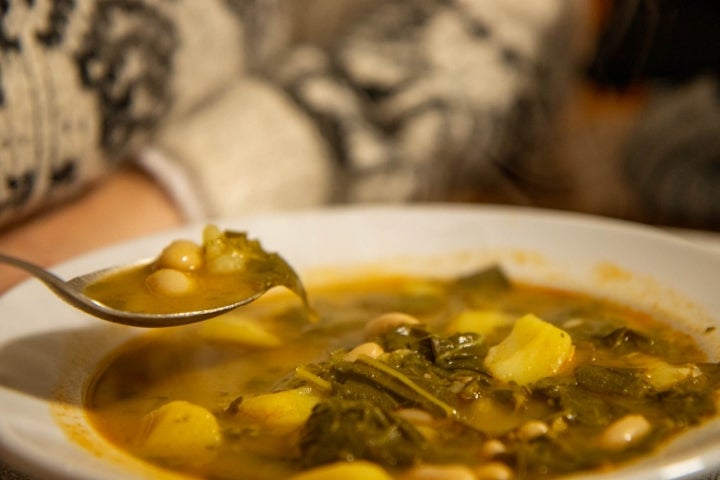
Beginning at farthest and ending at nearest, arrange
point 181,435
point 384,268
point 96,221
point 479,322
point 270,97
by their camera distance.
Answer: point 270,97
point 96,221
point 384,268
point 479,322
point 181,435

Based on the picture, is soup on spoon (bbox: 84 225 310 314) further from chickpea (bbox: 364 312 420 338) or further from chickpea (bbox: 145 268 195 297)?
chickpea (bbox: 364 312 420 338)

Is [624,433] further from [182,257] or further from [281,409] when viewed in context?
[182,257]

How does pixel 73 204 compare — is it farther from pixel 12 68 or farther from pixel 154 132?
pixel 12 68

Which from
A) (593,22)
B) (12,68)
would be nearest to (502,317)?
(12,68)

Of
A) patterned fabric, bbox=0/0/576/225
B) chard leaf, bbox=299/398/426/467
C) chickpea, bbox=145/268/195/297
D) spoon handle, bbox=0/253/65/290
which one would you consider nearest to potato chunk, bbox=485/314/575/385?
chard leaf, bbox=299/398/426/467

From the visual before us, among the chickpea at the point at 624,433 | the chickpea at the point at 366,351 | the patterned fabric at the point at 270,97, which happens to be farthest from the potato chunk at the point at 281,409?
the patterned fabric at the point at 270,97

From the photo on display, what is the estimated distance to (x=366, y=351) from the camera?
1.30m

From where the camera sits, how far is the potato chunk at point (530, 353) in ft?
4.14

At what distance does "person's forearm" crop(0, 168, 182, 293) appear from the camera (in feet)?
5.98

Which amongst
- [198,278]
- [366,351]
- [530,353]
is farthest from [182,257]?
[530,353]

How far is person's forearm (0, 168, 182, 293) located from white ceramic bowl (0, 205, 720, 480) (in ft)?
1.06

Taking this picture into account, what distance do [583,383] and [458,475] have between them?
0.34m

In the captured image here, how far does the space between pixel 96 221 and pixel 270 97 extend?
0.68 meters

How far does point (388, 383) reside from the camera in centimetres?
119
